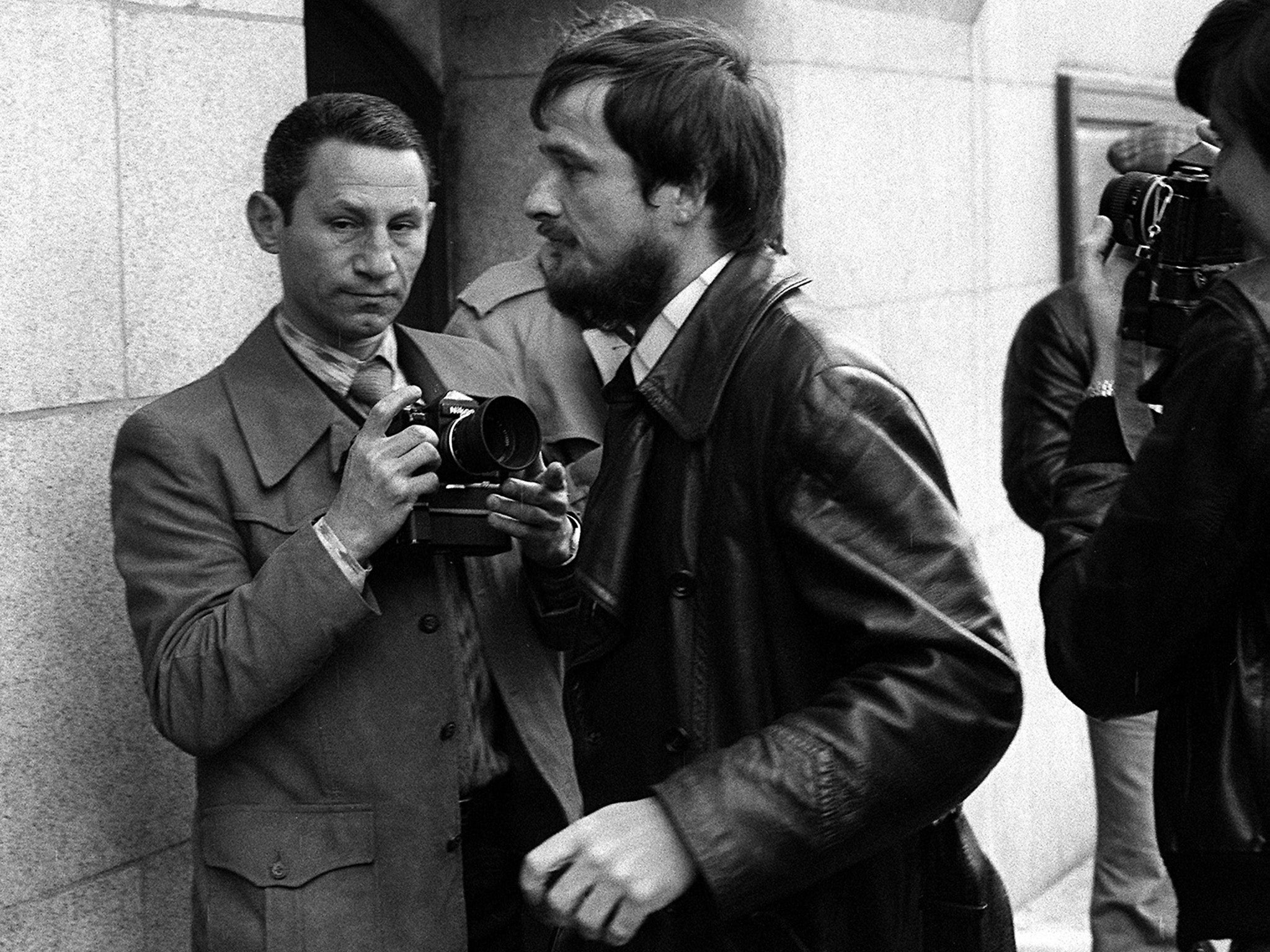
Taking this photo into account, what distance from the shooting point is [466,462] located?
10.3 feet

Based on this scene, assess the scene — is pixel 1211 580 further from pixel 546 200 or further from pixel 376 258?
pixel 376 258

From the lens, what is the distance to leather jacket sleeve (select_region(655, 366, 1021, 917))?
231 centimetres

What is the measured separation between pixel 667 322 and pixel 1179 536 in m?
0.78

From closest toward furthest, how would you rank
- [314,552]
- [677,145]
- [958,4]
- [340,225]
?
[677,145] < [314,552] < [340,225] < [958,4]

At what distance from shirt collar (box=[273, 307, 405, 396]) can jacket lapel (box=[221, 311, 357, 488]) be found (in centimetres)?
3

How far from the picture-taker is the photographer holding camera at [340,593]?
3.07 meters

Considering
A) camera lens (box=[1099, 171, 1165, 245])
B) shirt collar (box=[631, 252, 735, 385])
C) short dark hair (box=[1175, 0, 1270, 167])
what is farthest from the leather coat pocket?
short dark hair (box=[1175, 0, 1270, 167])

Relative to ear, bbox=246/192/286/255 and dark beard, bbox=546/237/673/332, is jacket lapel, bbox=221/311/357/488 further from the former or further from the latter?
dark beard, bbox=546/237/673/332

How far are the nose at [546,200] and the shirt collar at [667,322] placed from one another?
218 mm

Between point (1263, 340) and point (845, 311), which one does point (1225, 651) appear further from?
point (845, 311)

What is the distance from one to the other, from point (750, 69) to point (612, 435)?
56cm

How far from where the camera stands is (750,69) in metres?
2.83

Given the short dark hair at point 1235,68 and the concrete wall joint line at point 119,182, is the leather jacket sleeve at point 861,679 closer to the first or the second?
the short dark hair at point 1235,68

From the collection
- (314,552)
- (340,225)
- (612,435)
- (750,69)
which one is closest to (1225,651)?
(612,435)
